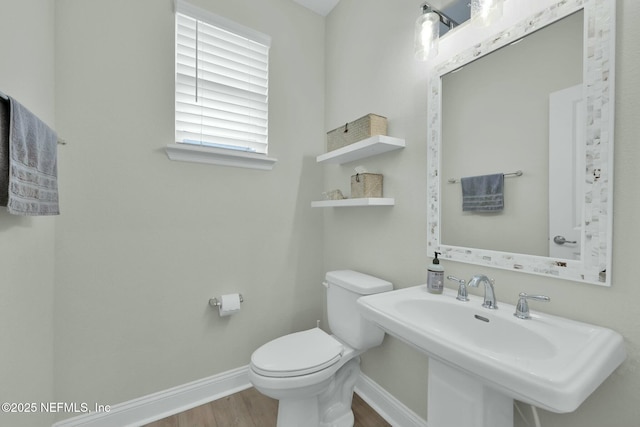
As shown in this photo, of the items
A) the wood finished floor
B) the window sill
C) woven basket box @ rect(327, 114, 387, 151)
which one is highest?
woven basket box @ rect(327, 114, 387, 151)

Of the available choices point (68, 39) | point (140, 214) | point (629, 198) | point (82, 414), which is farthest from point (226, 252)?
point (629, 198)

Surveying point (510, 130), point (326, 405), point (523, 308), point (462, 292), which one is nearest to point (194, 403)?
point (326, 405)

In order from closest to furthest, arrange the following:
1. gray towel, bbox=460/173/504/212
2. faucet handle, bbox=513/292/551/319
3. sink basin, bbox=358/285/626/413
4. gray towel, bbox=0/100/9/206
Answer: sink basin, bbox=358/285/626/413
gray towel, bbox=0/100/9/206
faucet handle, bbox=513/292/551/319
gray towel, bbox=460/173/504/212

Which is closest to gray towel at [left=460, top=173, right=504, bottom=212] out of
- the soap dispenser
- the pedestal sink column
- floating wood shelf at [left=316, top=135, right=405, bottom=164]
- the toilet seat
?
the soap dispenser

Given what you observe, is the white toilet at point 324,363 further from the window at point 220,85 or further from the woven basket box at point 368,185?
the window at point 220,85

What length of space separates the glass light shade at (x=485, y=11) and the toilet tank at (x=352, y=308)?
127 centimetres

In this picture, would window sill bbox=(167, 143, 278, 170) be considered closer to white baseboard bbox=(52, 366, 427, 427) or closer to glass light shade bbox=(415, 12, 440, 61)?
glass light shade bbox=(415, 12, 440, 61)

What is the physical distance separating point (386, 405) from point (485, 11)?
200cm

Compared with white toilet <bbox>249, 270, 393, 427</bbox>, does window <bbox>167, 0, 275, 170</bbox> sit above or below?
above

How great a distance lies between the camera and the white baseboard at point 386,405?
1423 mm

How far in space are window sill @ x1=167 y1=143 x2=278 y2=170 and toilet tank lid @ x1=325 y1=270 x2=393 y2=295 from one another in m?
0.90

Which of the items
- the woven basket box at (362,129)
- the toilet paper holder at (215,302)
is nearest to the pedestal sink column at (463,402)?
the woven basket box at (362,129)

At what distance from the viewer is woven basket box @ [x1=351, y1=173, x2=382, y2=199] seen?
5.17 ft

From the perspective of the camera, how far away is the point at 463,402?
35.9 inches
